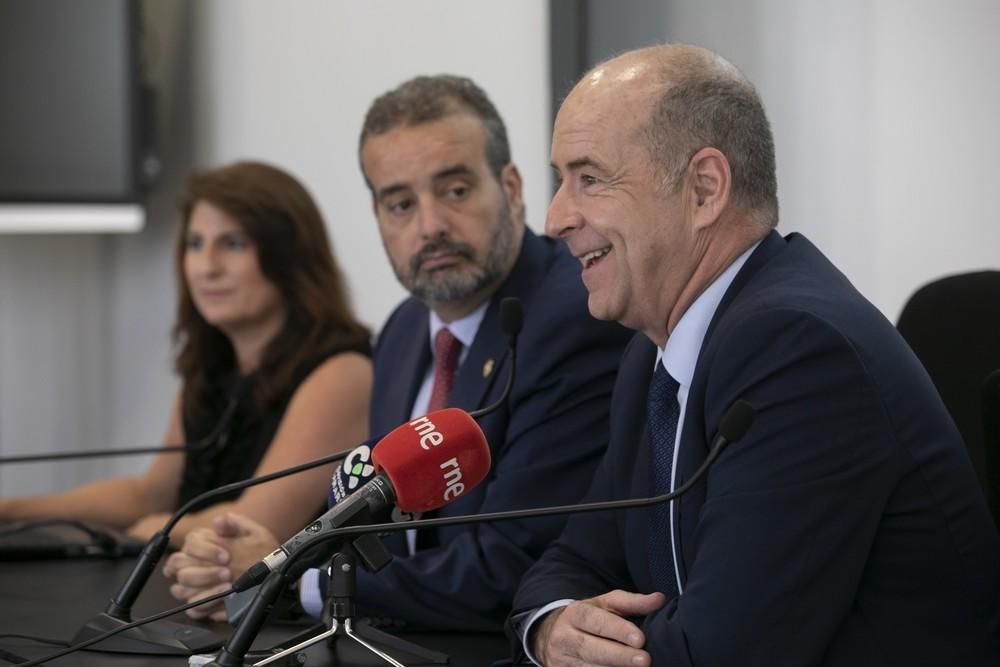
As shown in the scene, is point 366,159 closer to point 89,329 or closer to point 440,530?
point 440,530

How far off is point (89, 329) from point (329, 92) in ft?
4.52

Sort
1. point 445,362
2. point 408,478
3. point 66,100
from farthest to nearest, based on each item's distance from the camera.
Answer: point 66,100 < point 445,362 < point 408,478

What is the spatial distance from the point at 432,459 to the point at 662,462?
1.07ft

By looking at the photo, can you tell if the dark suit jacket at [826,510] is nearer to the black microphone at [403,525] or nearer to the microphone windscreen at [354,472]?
the black microphone at [403,525]

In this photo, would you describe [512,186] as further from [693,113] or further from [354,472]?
[354,472]

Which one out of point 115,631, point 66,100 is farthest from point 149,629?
point 66,100

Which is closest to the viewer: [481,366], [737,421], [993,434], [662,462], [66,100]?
[737,421]

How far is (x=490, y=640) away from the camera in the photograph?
6.35ft

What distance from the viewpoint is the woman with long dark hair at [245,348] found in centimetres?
303

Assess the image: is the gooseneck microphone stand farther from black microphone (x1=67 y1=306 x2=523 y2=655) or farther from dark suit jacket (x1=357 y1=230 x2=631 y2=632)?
dark suit jacket (x1=357 y1=230 x2=631 y2=632)

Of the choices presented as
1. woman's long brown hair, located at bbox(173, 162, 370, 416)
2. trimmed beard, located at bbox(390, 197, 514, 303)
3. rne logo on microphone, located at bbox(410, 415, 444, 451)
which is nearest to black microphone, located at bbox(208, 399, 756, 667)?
rne logo on microphone, located at bbox(410, 415, 444, 451)

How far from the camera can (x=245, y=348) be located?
3312 mm

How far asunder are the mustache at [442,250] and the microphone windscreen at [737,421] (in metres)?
1.04

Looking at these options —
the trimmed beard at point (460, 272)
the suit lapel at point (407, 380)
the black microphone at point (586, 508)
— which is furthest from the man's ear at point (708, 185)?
the suit lapel at point (407, 380)
